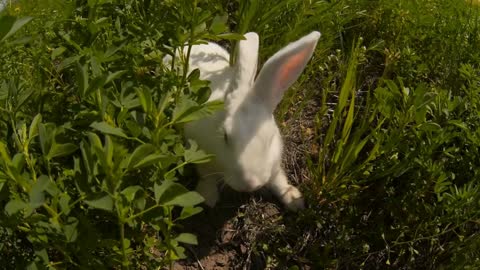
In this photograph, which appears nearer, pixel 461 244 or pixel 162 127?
pixel 162 127

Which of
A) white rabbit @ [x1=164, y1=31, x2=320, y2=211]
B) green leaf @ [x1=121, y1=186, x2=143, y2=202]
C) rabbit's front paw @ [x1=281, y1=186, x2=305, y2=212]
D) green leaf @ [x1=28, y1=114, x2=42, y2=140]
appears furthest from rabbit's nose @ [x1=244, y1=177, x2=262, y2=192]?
green leaf @ [x1=28, y1=114, x2=42, y2=140]

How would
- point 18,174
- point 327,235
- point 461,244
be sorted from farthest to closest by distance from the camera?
point 327,235
point 461,244
point 18,174

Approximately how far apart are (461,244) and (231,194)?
2.73 feet

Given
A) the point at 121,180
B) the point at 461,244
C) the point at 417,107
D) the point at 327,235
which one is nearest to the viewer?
the point at 121,180

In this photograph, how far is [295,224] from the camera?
243cm

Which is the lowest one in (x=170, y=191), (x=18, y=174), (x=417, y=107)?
(x=417, y=107)

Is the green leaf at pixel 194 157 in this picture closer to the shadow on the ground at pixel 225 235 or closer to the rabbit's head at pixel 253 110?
the rabbit's head at pixel 253 110

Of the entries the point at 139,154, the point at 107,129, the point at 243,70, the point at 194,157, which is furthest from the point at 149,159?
the point at 243,70

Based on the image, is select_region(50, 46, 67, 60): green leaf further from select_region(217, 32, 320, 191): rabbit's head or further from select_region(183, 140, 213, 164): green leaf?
select_region(217, 32, 320, 191): rabbit's head

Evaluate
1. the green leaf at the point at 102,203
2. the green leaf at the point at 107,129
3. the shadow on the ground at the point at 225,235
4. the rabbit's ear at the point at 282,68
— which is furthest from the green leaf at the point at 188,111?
the shadow on the ground at the point at 225,235

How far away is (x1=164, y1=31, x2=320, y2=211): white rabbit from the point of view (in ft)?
6.58

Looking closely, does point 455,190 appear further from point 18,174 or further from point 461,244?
point 18,174

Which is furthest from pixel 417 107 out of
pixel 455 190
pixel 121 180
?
pixel 121 180

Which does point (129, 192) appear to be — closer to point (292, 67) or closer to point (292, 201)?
point (292, 67)
